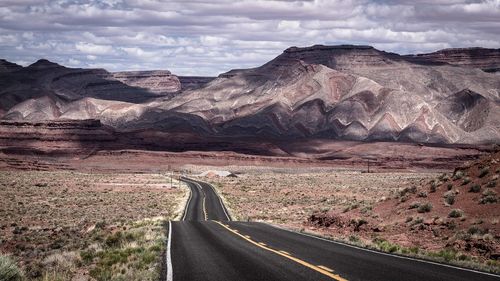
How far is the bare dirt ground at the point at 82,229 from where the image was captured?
15352 mm

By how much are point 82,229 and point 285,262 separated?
22.1 meters

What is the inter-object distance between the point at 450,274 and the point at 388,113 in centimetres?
17762

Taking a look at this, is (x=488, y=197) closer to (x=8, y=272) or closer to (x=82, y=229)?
(x=8, y=272)

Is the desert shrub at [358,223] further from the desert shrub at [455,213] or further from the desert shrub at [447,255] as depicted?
the desert shrub at [447,255]

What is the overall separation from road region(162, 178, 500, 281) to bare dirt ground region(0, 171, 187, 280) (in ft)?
3.03

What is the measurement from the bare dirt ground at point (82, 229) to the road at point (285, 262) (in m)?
0.92

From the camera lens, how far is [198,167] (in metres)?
144

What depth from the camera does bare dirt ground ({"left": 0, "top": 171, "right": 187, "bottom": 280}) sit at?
15352 mm

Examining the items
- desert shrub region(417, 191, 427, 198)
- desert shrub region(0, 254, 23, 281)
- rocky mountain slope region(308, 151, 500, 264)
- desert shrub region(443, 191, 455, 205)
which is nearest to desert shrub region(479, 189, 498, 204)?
rocky mountain slope region(308, 151, 500, 264)

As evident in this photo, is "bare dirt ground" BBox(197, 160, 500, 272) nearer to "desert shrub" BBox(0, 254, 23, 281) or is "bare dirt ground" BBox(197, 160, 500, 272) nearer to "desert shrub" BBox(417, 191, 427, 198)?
"desert shrub" BBox(417, 191, 427, 198)

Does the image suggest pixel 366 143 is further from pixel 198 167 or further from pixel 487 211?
pixel 487 211

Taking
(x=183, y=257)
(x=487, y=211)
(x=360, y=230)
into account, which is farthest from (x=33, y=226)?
(x=487, y=211)

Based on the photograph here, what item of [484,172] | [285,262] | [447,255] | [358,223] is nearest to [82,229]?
[358,223]

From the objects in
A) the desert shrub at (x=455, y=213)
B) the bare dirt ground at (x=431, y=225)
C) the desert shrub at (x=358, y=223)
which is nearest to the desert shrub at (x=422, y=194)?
the bare dirt ground at (x=431, y=225)
